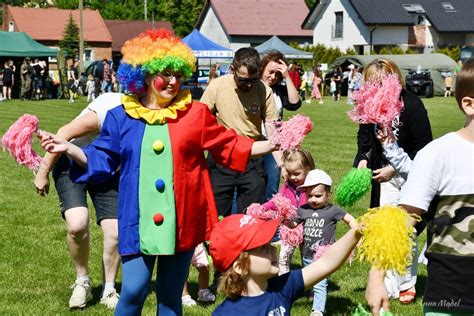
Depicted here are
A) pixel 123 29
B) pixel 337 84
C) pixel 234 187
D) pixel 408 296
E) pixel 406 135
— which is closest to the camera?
pixel 406 135

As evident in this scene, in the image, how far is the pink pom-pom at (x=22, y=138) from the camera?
5297 millimetres

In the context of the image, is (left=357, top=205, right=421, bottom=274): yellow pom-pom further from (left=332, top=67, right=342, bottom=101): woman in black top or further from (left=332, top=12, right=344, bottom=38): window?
(left=332, top=12, right=344, bottom=38): window

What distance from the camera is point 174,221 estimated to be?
15.8 ft

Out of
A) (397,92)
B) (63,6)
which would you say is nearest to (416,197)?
(397,92)

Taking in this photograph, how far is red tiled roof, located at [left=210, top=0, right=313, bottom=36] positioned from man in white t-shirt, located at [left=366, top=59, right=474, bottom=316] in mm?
72216

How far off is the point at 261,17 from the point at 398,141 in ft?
238

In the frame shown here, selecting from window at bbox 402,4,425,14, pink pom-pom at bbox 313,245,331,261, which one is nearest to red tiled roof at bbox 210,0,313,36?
window at bbox 402,4,425,14

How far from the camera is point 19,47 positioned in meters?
41.8

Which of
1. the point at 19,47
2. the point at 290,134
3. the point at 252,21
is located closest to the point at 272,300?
the point at 290,134

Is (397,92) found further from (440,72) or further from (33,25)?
(33,25)

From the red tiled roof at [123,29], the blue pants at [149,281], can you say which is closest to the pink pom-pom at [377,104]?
the blue pants at [149,281]

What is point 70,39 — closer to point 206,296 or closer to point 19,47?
point 19,47

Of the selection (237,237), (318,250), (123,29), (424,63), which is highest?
(123,29)

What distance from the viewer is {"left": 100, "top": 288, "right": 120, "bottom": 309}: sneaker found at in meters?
6.72
